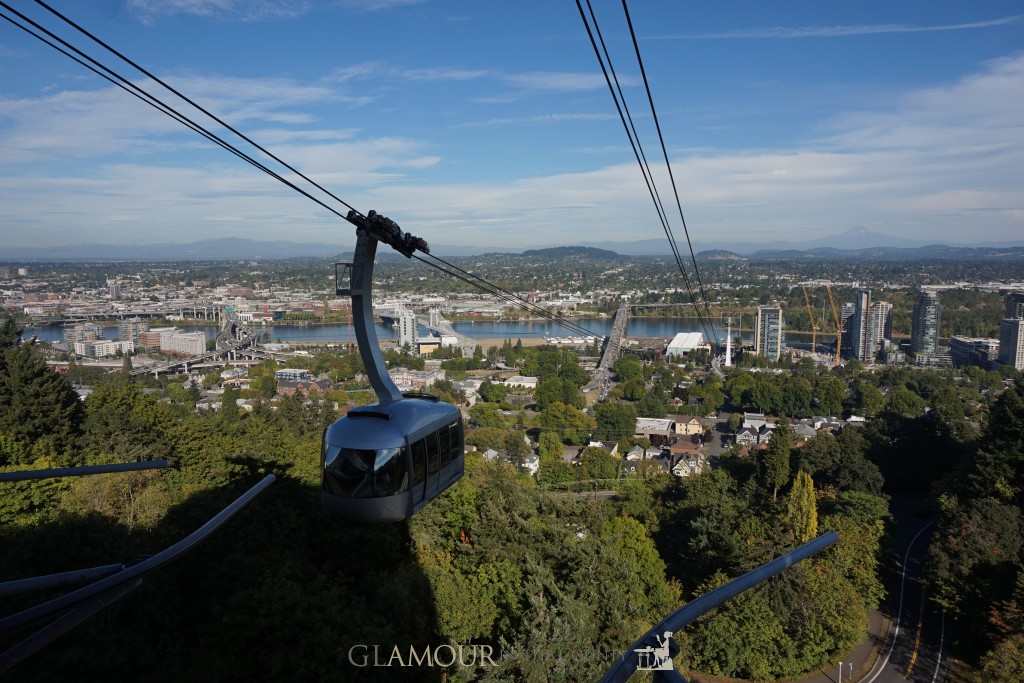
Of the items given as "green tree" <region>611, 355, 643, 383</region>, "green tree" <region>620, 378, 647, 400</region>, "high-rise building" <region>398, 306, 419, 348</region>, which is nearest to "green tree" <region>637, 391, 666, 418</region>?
"green tree" <region>620, 378, 647, 400</region>

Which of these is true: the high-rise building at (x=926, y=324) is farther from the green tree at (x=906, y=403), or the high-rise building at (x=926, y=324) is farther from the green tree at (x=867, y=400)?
the green tree at (x=906, y=403)

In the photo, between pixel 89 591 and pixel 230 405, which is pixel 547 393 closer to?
pixel 230 405

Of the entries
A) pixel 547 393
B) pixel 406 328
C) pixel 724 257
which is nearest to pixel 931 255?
pixel 724 257

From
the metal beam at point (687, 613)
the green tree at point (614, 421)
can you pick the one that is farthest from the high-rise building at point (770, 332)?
the metal beam at point (687, 613)

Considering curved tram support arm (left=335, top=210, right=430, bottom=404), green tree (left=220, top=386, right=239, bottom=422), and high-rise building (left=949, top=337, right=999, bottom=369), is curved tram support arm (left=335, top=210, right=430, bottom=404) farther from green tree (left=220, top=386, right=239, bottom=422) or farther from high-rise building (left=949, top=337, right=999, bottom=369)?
high-rise building (left=949, top=337, right=999, bottom=369)

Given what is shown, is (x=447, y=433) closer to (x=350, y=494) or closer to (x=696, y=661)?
(x=350, y=494)

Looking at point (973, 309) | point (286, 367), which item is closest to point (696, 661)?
point (286, 367)
